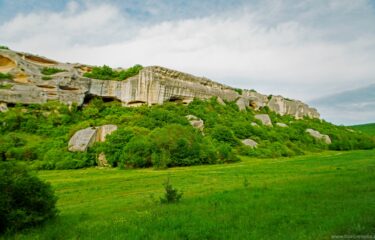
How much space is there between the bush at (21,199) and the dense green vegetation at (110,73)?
207 feet

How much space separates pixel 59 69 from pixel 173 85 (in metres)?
27.5

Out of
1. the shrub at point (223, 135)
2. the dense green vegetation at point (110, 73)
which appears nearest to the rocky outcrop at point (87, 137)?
the shrub at point (223, 135)

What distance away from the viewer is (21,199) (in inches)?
454

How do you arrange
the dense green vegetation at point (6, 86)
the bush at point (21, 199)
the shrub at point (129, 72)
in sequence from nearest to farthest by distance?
the bush at point (21, 199) < the dense green vegetation at point (6, 86) < the shrub at point (129, 72)

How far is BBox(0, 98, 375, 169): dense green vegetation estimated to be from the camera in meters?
42.3

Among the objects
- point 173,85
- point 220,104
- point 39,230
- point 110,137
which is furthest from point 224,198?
point 220,104

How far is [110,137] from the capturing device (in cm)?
4516

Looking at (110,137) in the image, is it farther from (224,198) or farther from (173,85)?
(224,198)

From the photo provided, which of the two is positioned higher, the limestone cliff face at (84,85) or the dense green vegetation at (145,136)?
the limestone cliff face at (84,85)

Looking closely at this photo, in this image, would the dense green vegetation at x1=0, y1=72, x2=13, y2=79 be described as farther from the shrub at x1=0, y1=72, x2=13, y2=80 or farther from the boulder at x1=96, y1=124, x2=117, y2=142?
the boulder at x1=96, y1=124, x2=117, y2=142

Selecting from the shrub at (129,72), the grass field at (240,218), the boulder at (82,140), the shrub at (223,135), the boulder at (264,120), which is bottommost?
the grass field at (240,218)

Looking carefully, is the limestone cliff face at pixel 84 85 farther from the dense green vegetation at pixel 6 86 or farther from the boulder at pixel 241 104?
the boulder at pixel 241 104

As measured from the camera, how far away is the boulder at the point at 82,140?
44125 millimetres

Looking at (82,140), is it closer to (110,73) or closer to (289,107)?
(110,73)
